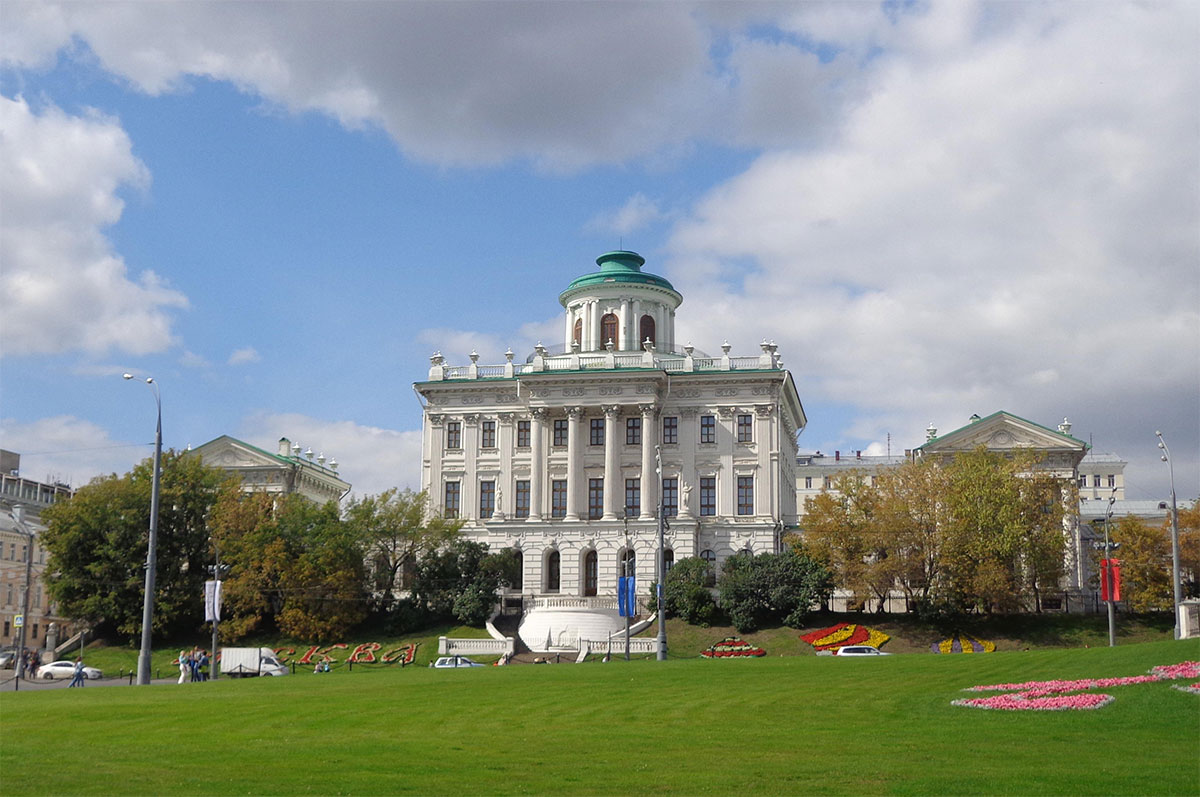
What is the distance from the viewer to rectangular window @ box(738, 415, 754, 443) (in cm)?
8662

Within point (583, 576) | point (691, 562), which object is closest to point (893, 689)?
point (691, 562)

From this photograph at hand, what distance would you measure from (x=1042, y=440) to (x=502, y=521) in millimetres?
38233

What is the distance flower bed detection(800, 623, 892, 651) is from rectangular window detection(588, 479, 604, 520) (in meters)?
19.4

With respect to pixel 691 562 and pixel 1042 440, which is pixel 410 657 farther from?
pixel 1042 440

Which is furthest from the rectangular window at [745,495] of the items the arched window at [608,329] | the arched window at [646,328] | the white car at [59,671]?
the white car at [59,671]

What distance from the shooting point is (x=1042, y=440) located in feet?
293

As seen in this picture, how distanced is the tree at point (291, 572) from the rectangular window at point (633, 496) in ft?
61.0

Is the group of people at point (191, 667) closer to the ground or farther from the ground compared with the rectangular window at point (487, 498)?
closer to the ground

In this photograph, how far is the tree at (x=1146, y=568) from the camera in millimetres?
74250

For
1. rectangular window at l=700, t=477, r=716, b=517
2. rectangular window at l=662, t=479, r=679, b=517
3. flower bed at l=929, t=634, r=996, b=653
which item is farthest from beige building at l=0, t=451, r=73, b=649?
flower bed at l=929, t=634, r=996, b=653

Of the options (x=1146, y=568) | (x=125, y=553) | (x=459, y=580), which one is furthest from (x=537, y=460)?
(x=1146, y=568)

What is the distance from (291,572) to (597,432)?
922 inches

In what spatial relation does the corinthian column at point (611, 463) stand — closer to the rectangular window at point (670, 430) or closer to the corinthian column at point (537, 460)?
the rectangular window at point (670, 430)

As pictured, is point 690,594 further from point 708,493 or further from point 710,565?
point 708,493
